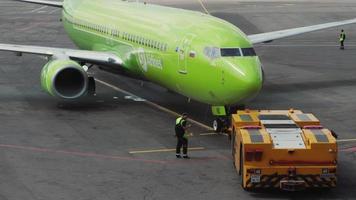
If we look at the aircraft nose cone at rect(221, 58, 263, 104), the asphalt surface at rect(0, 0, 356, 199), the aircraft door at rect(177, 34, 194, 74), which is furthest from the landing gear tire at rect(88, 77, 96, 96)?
the aircraft nose cone at rect(221, 58, 263, 104)

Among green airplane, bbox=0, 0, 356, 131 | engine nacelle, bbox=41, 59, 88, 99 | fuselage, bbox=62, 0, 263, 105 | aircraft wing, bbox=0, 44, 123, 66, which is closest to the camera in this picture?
fuselage, bbox=62, 0, 263, 105

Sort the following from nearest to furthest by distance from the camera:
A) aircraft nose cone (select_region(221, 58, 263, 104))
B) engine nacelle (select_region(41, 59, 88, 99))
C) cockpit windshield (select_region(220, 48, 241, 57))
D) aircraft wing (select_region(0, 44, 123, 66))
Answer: aircraft nose cone (select_region(221, 58, 263, 104)) → cockpit windshield (select_region(220, 48, 241, 57)) → engine nacelle (select_region(41, 59, 88, 99)) → aircraft wing (select_region(0, 44, 123, 66))

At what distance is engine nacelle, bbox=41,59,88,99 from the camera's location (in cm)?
3381

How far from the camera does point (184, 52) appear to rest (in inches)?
1157

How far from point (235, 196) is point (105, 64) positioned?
17105 mm

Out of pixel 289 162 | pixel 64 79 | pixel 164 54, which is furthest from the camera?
pixel 64 79

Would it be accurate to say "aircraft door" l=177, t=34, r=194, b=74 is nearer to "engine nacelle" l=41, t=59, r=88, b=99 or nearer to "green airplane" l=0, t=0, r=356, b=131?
"green airplane" l=0, t=0, r=356, b=131

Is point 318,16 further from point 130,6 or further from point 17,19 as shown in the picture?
point 130,6

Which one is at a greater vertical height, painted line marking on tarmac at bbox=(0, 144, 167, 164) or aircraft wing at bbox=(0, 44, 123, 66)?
aircraft wing at bbox=(0, 44, 123, 66)

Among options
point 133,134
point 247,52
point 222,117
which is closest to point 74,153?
point 133,134

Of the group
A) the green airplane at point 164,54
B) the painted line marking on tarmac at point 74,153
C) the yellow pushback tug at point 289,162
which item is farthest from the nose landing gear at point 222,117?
the yellow pushback tug at point 289,162

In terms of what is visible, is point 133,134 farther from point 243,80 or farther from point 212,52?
point 243,80

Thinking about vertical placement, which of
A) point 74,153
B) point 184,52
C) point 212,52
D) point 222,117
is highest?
point 212,52

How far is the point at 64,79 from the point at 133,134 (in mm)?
7496
